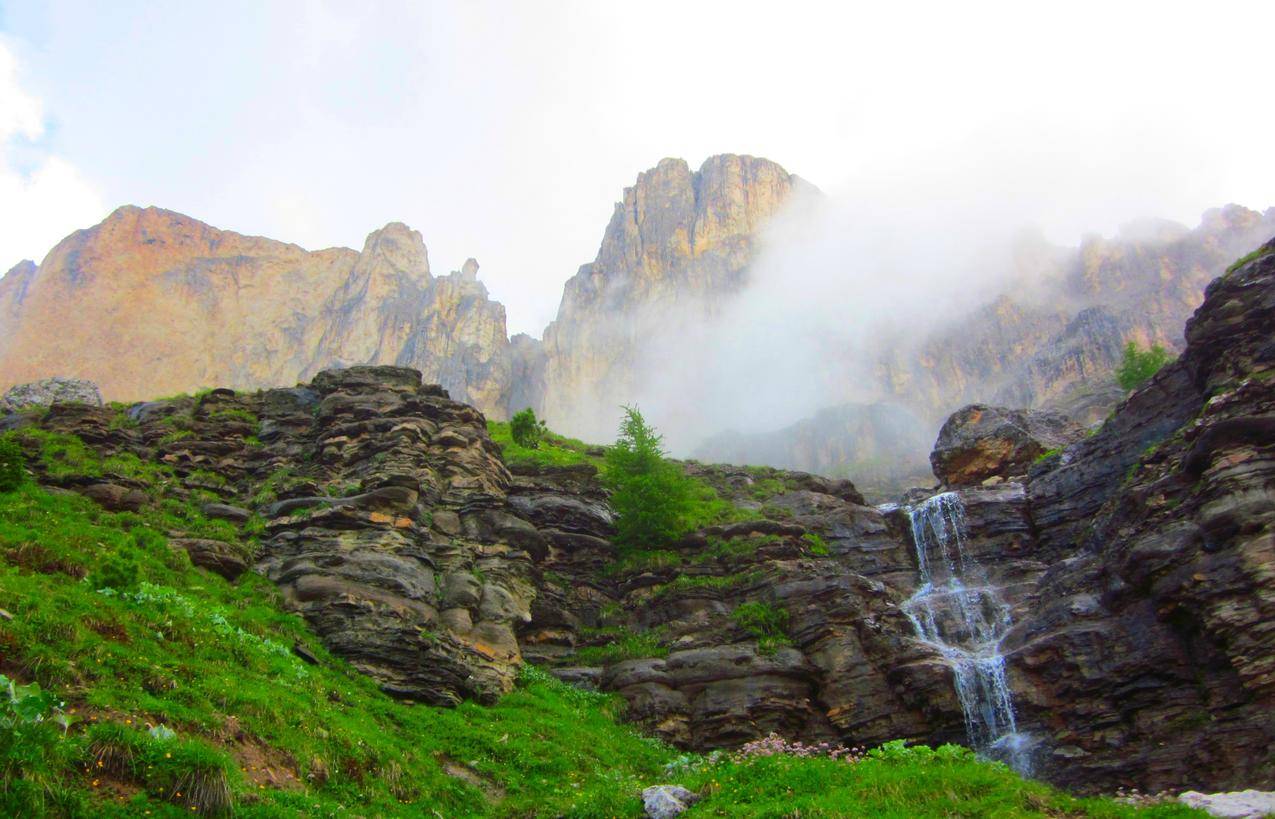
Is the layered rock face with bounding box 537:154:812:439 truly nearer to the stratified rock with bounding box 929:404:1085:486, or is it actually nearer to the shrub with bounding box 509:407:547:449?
the shrub with bounding box 509:407:547:449

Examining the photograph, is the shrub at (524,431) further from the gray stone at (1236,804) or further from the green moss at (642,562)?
the gray stone at (1236,804)

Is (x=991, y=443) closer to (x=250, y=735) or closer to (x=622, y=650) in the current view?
(x=622, y=650)

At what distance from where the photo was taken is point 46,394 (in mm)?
42781

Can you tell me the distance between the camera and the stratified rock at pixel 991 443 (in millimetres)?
48844

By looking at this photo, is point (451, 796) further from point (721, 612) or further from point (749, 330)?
point (749, 330)

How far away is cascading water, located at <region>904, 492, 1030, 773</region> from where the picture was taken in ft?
88.0

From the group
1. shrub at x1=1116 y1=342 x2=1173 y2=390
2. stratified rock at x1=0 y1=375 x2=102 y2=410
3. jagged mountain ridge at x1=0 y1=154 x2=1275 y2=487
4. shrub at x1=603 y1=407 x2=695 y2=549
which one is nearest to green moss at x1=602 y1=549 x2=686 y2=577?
shrub at x1=603 y1=407 x2=695 y2=549

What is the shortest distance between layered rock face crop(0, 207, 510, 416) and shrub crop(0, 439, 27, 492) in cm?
10121

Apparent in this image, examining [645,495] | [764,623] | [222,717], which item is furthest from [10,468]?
[764,623]

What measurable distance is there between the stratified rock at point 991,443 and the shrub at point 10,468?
149ft

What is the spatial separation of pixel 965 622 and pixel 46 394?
45.6 m

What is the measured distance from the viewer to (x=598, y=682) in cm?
2906

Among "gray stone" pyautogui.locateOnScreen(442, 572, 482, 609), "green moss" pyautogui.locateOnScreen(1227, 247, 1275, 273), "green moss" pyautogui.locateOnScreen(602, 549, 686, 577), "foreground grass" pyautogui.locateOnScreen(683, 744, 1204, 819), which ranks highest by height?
"green moss" pyautogui.locateOnScreen(1227, 247, 1275, 273)

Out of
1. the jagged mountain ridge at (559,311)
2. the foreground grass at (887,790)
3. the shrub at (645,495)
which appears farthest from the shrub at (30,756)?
the jagged mountain ridge at (559,311)
